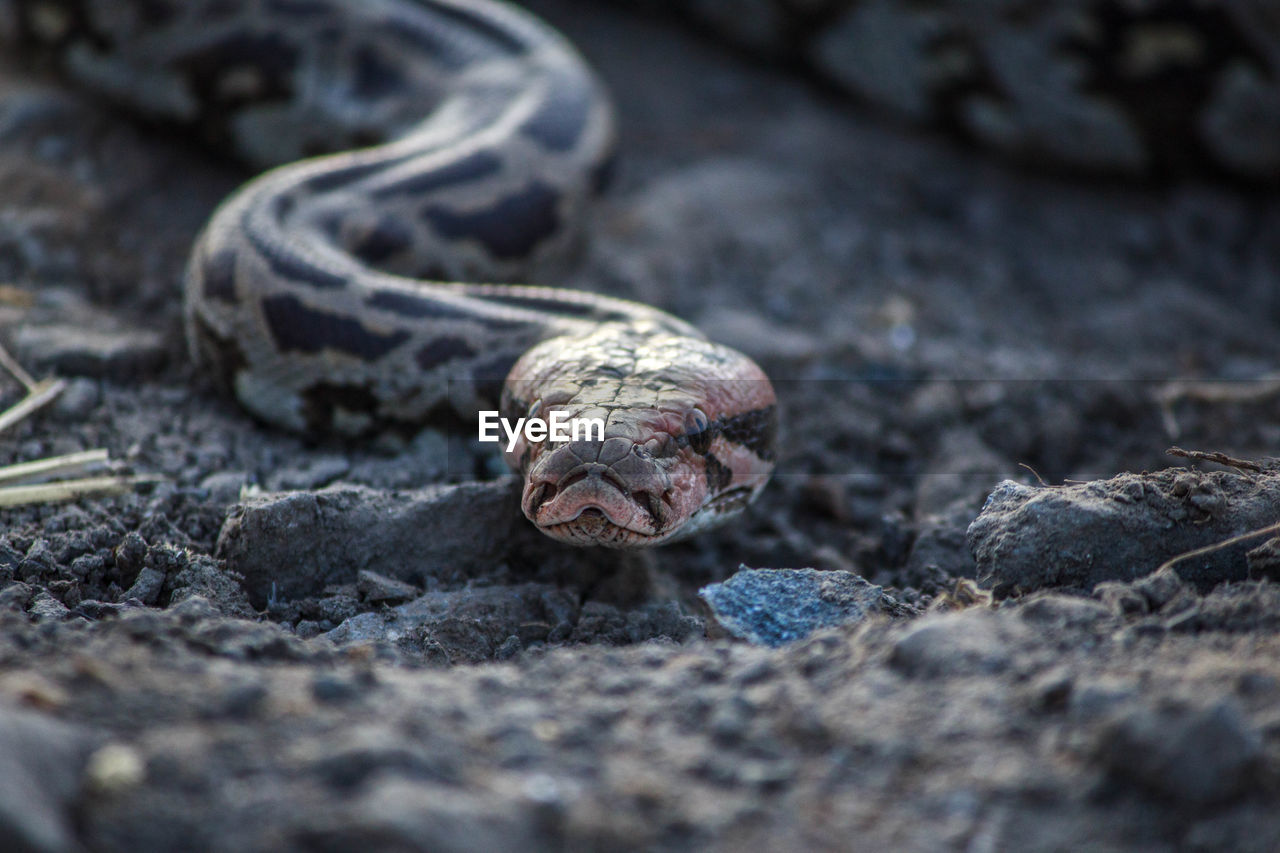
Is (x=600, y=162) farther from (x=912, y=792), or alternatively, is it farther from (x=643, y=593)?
(x=912, y=792)

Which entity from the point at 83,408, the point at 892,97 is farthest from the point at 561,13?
the point at 83,408

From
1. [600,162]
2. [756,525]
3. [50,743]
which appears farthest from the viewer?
[600,162]

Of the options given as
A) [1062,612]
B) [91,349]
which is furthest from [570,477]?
[91,349]

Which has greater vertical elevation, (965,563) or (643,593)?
(965,563)

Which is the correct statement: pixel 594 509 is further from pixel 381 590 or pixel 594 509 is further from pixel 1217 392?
pixel 1217 392

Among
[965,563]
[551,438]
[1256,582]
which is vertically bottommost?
[965,563]

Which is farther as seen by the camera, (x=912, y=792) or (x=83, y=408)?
(x=83, y=408)

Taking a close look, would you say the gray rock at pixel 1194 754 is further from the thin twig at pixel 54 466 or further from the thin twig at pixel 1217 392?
the thin twig at pixel 54 466
